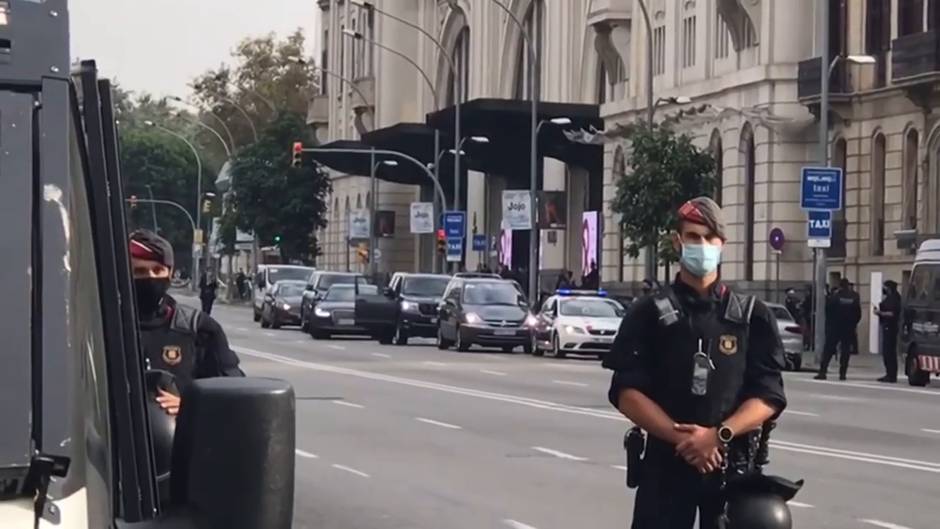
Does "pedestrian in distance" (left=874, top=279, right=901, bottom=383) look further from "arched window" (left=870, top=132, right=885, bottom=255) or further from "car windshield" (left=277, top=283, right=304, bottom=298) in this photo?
"car windshield" (left=277, top=283, right=304, bottom=298)

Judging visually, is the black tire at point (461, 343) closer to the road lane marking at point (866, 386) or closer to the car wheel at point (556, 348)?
the car wheel at point (556, 348)

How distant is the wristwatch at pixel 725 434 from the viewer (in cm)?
661

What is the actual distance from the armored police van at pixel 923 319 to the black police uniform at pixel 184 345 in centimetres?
2750

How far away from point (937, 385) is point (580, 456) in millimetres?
18046

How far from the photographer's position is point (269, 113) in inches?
5089

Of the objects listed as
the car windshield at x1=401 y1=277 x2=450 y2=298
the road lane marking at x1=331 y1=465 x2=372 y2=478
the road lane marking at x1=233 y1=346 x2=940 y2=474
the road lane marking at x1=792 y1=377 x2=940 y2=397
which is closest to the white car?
the road lane marking at x1=233 y1=346 x2=940 y2=474

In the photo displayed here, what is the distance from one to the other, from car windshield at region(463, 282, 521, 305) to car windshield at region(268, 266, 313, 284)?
74.2 ft

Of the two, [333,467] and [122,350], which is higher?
[122,350]

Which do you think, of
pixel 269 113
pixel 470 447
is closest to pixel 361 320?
pixel 470 447

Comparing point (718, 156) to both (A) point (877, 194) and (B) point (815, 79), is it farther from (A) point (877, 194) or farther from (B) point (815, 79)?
(A) point (877, 194)

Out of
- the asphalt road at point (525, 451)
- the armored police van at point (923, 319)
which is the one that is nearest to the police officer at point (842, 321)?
the asphalt road at point (525, 451)

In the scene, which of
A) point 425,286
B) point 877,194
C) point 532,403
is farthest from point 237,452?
point 425,286

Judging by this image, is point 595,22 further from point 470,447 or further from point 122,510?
point 122,510

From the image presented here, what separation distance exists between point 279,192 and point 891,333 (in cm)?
6672
